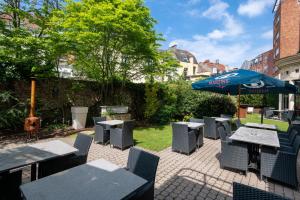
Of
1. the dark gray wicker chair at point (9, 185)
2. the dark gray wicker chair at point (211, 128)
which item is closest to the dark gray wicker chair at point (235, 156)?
the dark gray wicker chair at point (211, 128)

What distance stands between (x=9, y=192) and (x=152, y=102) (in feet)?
28.8

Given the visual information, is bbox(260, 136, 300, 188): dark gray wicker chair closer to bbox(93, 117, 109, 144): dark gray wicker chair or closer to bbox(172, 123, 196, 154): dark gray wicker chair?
bbox(172, 123, 196, 154): dark gray wicker chair

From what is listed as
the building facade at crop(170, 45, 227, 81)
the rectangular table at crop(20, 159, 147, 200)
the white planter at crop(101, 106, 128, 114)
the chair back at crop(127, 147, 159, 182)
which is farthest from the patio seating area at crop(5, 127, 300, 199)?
the building facade at crop(170, 45, 227, 81)

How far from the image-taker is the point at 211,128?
297 inches

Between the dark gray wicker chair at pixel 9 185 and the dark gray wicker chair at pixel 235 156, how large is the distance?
4.04 meters

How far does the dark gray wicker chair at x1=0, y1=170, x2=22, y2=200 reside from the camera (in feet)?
7.28

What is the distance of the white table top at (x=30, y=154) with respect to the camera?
222cm

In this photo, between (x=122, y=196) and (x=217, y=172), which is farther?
(x=217, y=172)

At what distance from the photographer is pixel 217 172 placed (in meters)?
4.18

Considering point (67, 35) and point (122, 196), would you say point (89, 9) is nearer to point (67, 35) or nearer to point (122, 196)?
point (67, 35)

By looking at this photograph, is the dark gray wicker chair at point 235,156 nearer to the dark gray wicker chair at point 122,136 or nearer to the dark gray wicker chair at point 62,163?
the dark gray wicker chair at point 122,136

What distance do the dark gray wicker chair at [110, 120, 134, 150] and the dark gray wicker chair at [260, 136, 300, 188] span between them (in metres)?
3.72

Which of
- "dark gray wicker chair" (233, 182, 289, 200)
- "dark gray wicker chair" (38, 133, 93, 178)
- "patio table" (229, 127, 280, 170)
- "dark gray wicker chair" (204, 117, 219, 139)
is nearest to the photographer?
"dark gray wicker chair" (233, 182, 289, 200)

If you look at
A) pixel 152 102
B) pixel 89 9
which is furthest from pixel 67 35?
pixel 152 102
